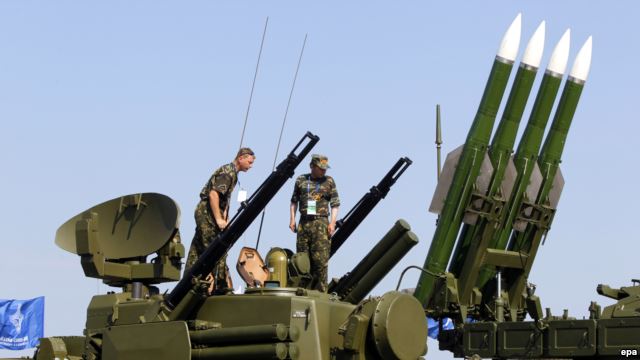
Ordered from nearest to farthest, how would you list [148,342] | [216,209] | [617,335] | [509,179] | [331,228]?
[148,342]
[216,209]
[331,228]
[617,335]
[509,179]

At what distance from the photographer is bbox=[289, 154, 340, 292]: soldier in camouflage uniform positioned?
16.5 m

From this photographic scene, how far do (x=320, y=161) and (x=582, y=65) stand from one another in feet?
46.7

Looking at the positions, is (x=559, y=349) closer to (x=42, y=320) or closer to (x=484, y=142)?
(x=484, y=142)

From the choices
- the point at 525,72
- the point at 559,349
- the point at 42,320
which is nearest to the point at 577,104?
the point at 525,72

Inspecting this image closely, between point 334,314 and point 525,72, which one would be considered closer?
point 334,314

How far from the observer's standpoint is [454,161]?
28.8 m

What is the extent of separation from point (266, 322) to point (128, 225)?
329 cm

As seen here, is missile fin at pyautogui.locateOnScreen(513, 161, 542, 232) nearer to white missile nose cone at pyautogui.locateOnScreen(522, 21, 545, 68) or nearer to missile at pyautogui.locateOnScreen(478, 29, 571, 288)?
missile at pyautogui.locateOnScreen(478, 29, 571, 288)

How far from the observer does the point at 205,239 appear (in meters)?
14.6

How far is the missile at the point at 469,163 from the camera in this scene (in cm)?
2842

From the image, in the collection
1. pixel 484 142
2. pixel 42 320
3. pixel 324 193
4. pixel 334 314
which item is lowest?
pixel 42 320

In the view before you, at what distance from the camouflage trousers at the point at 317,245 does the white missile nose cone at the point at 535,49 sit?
13.3m

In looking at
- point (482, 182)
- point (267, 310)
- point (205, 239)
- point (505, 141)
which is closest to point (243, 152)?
point (205, 239)

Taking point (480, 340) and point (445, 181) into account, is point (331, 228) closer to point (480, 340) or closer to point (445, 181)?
point (480, 340)
